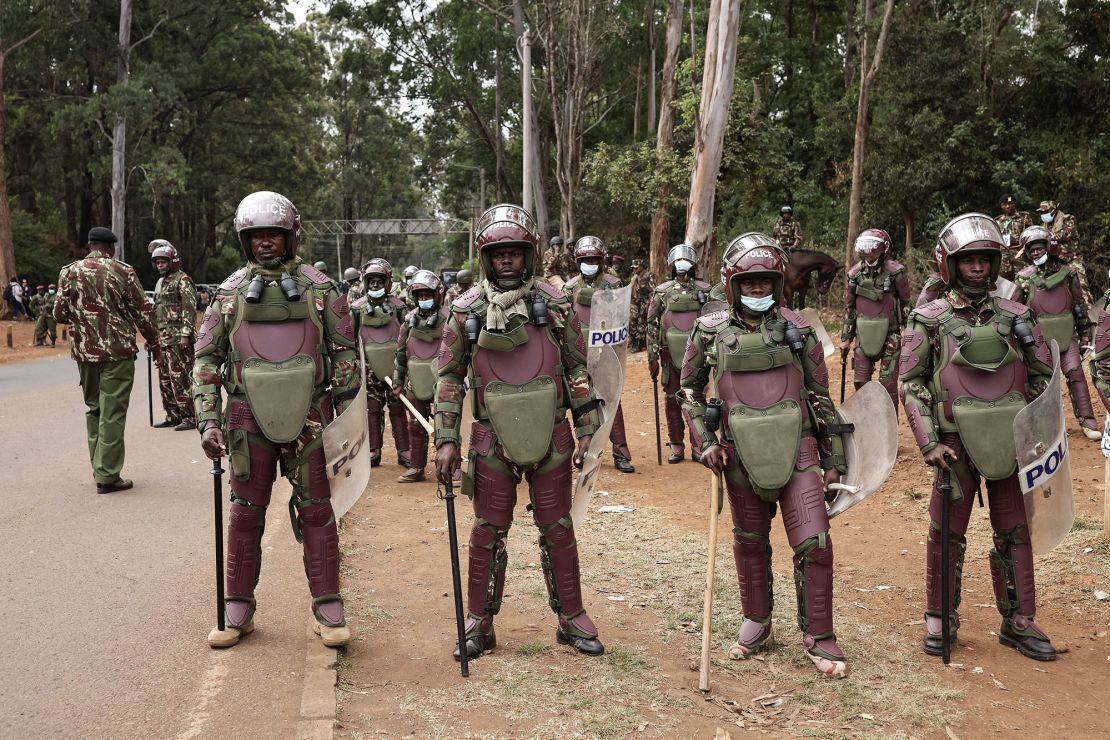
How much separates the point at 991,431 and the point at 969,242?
97 cm

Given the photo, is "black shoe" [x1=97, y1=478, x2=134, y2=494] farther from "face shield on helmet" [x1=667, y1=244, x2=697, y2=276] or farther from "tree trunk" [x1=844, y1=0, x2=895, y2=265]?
"tree trunk" [x1=844, y1=0, x2=895, y2=265]

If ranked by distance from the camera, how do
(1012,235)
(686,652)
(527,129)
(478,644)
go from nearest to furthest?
(478,644) → (686,652) → (1012,235) → (527,129)

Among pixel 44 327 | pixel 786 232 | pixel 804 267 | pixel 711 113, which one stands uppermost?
pixel 711 113

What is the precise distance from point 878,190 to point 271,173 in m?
29.6

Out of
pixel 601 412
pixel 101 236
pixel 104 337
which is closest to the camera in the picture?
pixel 601 412

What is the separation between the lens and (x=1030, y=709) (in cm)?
475

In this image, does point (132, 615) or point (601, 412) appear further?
point (132, 615)

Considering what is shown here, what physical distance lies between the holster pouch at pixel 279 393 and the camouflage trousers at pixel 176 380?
7874mm

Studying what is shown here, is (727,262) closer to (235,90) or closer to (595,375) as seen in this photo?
(595,375)

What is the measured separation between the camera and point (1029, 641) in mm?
5363

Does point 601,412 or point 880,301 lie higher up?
point 880,301

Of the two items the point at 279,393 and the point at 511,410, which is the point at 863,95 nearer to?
the point at 511,410

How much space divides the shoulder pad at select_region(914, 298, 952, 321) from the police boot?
2797 millimetres

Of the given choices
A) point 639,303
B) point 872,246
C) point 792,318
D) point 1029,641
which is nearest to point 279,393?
point 792,318
